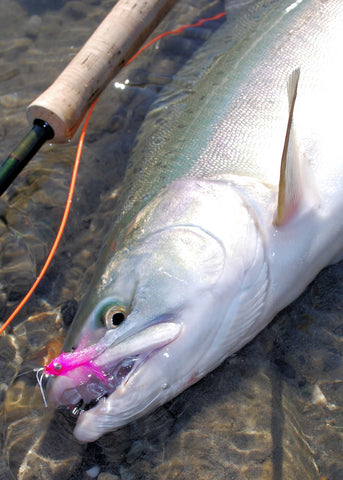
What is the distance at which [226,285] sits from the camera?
2033 mm

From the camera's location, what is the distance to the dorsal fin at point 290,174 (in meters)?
2.02

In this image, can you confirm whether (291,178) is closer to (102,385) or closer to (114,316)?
(114,316)

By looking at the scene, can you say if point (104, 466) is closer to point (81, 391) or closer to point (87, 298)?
point (81, 391)

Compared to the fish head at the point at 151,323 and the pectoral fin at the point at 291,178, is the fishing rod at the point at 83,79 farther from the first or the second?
the pectoral fin at the point at 291,178

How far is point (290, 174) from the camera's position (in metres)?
2.10

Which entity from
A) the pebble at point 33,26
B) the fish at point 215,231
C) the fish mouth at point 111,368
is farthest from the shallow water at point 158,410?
the pebble at point 33,26

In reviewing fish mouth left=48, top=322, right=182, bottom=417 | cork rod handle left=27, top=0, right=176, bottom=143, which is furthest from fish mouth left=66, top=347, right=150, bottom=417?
cork rod handle left=27, top=0, right=176, bottom=143

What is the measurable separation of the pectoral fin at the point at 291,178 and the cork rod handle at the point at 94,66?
137cm

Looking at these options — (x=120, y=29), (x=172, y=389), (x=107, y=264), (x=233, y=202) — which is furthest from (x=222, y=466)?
(x=120, y=29)

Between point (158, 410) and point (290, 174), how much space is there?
4.04 feet

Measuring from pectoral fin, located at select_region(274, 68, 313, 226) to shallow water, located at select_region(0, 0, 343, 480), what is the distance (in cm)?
62

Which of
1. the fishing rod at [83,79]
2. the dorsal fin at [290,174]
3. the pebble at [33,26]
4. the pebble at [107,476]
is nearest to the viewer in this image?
the dorsal fin at [290,174]

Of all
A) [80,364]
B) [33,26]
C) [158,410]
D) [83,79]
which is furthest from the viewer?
[33,26]

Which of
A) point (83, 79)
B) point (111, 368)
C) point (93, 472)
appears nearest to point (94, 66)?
point (83, 79)
